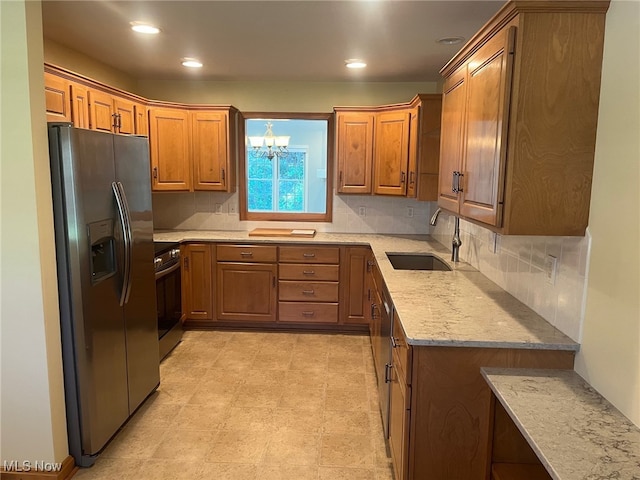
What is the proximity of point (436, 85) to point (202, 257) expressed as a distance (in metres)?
2.75

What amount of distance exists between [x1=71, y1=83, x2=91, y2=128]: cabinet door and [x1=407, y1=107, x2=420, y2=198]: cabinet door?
8.24 ft

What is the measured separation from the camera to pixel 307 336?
4312 millimetres

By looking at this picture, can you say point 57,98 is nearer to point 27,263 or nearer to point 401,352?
point 27,263

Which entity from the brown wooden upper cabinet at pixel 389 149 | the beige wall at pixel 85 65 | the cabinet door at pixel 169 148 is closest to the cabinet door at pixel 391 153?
the brown wooden upper cabinet at pixel 389 149

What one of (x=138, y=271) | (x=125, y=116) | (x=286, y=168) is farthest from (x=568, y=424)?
(x=286, y=168)

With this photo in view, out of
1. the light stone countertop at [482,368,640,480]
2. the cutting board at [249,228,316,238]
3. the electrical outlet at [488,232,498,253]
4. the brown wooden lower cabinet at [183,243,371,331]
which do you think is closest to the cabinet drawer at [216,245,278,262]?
the brown wooden lower cabinet at [183,243,371,331]

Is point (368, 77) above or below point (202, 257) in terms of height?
above

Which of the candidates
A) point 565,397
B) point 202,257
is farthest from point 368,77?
point 565,397

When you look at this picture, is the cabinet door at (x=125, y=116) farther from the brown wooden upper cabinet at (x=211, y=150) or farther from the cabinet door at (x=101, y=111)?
the brown wooden upper cabinet at (x=211, y=150)

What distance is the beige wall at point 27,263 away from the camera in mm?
1983

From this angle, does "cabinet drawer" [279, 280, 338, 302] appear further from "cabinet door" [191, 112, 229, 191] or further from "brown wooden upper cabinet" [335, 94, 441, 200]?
"cabinet door" [191, 112, 229, 191]

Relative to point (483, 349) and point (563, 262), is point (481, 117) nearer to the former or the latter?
point (563, 262)

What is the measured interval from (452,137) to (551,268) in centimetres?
91

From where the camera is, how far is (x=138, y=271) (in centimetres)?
278
